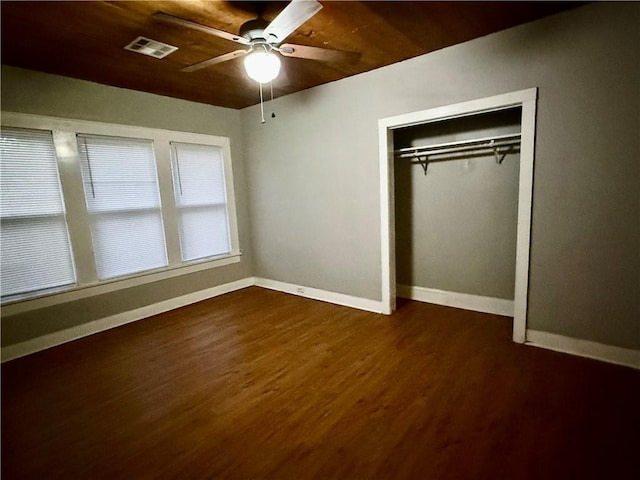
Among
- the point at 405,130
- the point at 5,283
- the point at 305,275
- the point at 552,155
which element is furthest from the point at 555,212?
the point at 5,283

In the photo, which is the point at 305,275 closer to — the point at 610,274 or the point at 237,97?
the point at 237,97

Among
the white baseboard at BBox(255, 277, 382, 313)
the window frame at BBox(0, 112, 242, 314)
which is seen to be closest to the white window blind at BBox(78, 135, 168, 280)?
the window frame at BBox(0, 112, 242, 314)

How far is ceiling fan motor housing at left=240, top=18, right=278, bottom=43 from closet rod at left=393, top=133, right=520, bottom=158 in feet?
6.64

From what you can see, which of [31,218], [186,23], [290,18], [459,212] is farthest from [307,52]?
[31,218]

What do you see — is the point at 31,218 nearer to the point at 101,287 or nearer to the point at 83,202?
the point at 83,202

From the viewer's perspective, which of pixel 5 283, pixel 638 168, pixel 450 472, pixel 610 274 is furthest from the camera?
pixel 5 283

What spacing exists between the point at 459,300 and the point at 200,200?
348 cm

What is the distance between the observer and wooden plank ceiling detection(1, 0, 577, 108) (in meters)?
2.04

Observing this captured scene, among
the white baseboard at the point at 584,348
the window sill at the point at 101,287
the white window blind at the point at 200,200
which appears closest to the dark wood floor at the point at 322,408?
the white baseboard at the point at 584,348

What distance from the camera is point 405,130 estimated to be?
12.6 feet

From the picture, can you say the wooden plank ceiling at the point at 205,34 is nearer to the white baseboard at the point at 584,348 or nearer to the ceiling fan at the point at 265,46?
the ceiling fan at the point at 265,46

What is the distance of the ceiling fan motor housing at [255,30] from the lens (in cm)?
207

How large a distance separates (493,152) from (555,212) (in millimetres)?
1028

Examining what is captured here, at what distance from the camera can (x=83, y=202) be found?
3.25 metres
